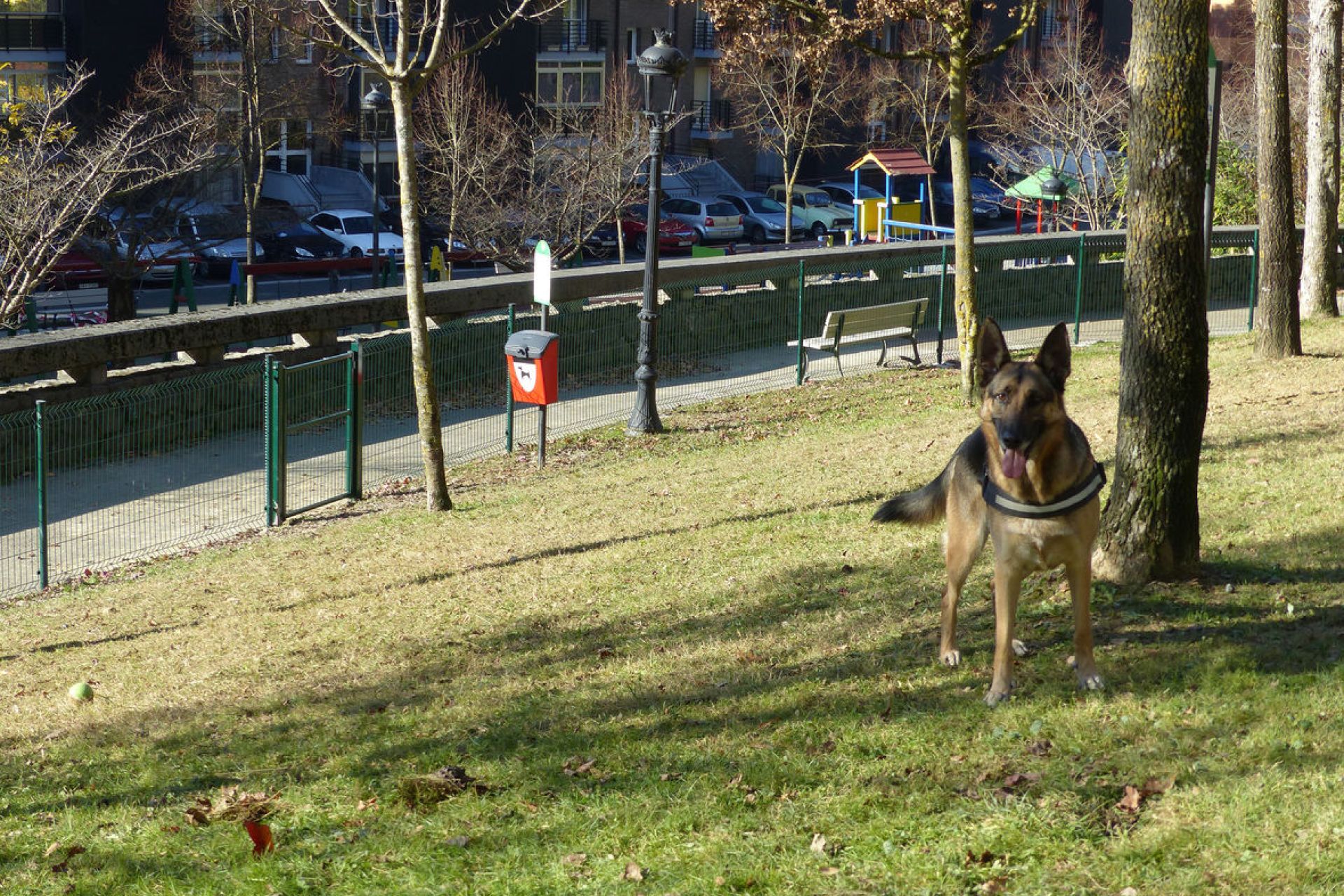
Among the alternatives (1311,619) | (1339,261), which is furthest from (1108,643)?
(1339,261)

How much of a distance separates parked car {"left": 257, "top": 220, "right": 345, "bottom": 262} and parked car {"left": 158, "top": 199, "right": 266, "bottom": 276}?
1.26 feet

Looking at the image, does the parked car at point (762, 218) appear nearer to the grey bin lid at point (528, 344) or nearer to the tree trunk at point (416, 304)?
the grey bin lid at point (528, 344)

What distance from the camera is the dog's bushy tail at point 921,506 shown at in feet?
22.2

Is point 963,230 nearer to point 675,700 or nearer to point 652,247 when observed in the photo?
point 652,247

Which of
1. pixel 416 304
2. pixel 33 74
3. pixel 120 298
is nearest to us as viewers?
pixel 416 304

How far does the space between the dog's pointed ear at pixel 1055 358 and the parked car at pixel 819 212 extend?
143ft

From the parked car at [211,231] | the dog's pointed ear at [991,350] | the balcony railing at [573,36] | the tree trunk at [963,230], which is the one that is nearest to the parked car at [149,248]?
the parked car at [211,231]

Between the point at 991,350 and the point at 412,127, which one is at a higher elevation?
the point at 412,127

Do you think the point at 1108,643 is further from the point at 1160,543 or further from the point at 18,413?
the point at 18,413

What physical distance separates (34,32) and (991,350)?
1713 inches

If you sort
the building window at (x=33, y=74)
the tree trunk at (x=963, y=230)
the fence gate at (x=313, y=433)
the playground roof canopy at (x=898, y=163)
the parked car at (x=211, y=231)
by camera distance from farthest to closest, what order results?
1. the building window at (x=33, y=74)
2. the playground roof canopy at (x=898, y=163)
3. the parked car at (x=211, y=231)
4. the tree trunk at (x=963, y=230)
5. the fence gate at (x=313, y=433)

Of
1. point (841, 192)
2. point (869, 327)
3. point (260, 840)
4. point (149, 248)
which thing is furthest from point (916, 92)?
point (260, 840)

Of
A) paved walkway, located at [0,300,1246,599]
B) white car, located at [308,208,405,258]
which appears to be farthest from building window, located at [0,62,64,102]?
paved walkway, located at [0,300,1246,599]

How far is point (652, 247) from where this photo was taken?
48.8ft
